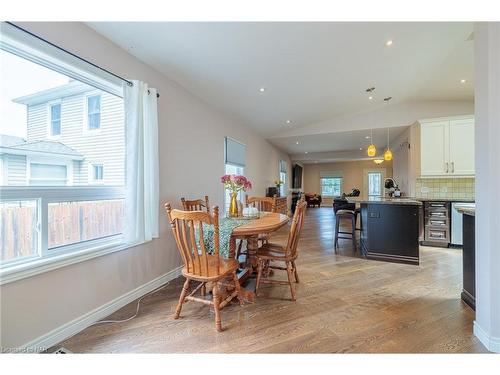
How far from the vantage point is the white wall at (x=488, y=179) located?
1525 mm

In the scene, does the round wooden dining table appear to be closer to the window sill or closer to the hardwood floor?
the hardwood floor

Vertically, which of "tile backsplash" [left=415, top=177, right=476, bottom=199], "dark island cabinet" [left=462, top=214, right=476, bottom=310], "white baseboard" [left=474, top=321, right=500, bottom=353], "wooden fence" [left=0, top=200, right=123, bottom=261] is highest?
"tile backsplash" [left=415, top=177, right=476, bottom=199]

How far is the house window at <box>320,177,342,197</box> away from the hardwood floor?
1023cm


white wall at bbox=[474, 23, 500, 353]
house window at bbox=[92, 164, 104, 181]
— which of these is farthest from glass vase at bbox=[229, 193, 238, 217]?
white wall at bbox=[474, 23, 500, 353]

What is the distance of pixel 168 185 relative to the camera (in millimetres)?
2807

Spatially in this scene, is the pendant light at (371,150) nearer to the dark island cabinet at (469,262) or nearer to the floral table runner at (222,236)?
the dark island cabinet at (469,262)

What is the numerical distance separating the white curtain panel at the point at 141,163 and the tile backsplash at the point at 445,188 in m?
5.07

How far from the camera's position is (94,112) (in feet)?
6.78

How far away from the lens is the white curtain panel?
7.02 ft

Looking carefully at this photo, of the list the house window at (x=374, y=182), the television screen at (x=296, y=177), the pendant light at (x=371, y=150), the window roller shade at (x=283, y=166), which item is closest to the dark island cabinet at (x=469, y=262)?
the pendant light at (x=371, y=150)

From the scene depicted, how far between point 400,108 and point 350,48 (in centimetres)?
321

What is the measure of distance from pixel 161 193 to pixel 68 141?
104cm

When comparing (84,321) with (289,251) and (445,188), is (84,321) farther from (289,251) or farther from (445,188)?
(445,188)
